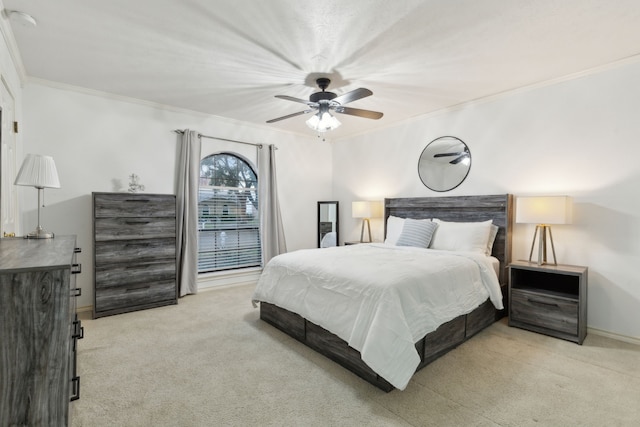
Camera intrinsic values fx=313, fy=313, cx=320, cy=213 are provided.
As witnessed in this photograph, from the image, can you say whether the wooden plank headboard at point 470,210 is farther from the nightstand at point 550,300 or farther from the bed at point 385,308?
the nightstand at point 550,300

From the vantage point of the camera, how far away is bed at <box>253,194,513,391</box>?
206 cm

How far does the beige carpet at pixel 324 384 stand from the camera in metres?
1.86

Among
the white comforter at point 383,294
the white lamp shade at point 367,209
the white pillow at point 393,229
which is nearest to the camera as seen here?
the white comforter at point 383,294

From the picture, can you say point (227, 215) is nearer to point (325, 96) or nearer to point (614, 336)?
point (325, 96)

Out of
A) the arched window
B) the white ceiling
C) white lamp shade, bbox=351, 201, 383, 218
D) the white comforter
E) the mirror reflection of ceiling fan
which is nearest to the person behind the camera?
the white comforter

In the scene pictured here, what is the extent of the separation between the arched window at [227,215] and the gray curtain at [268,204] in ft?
0.66

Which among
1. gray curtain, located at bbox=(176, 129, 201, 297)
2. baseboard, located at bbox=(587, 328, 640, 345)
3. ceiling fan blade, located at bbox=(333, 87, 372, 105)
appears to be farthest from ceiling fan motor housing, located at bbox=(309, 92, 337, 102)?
baseboard, located at bbox=(587, 328, 640, 345)

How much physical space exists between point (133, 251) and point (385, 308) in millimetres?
3112

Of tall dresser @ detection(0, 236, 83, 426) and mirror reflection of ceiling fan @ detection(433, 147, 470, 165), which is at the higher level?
mirror reflection of ceiling fan @ detection(433, 147, 470, 165)

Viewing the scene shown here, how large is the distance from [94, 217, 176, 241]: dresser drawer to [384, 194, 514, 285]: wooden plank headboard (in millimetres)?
3087

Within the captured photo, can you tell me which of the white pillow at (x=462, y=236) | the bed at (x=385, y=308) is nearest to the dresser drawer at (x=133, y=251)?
the bed at (x=385, y=308)

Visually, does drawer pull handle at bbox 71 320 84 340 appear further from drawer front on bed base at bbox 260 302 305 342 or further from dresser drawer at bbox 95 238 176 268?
dresser drawer at bbox 95 238 176 268

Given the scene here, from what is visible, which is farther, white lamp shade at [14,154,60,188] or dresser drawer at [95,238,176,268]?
dresser drawer at [95,238,176,268]

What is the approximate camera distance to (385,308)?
83.5 inches
